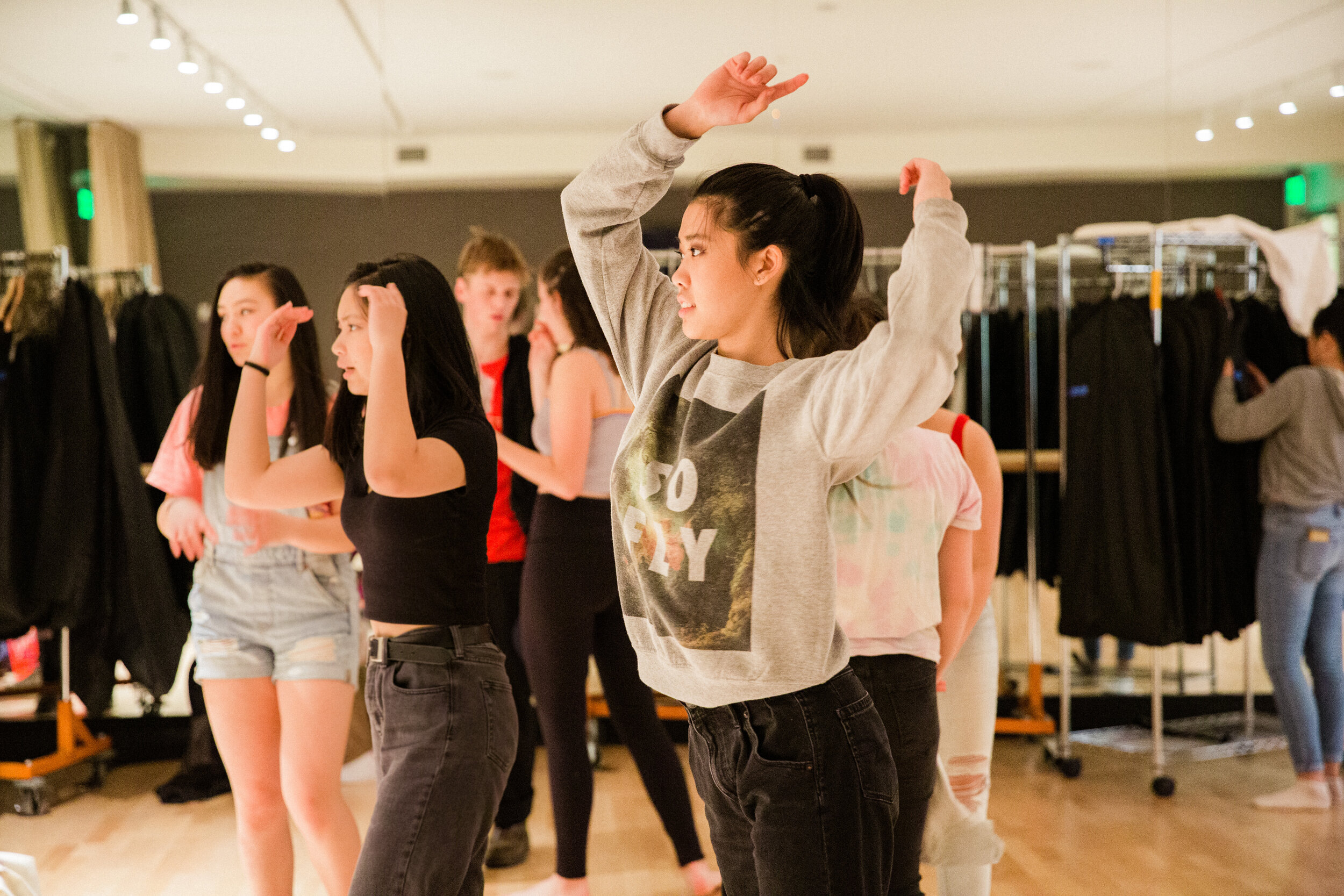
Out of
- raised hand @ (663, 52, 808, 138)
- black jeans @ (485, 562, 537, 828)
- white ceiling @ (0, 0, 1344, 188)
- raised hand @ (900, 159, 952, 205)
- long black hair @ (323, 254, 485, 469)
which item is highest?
white ceiling @ (0, 0, 1344, 188)

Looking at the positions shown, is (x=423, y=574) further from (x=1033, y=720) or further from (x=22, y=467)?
(x=1033, y=720)

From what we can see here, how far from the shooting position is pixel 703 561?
1.17 meters

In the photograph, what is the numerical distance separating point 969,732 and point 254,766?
52.2 inches

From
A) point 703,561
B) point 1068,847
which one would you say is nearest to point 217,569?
point 703,561

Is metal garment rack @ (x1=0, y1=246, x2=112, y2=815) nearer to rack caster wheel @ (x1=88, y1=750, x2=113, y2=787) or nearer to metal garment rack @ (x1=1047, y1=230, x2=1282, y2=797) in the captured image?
rack caster wheel @ (x1=88, y1=750, x2=113, y2=787)

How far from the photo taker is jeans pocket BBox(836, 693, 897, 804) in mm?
1185

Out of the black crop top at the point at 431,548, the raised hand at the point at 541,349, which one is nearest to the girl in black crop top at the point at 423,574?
the black crop top at the point at 431,548

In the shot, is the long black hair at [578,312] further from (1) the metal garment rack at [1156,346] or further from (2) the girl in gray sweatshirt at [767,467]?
(1) the metal garment rack at [1156,346]

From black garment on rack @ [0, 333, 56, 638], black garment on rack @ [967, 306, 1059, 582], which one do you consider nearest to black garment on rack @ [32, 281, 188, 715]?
black garment on rack @ [0, 333, 56, 638]

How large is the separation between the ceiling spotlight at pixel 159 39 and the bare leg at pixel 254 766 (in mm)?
2647

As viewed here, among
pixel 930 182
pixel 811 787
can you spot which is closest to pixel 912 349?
pixel 930 182

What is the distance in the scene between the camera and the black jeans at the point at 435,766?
1521 mm

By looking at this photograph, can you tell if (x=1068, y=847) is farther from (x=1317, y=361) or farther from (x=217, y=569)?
(x=217, y=569)

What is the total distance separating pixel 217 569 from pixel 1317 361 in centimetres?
352
